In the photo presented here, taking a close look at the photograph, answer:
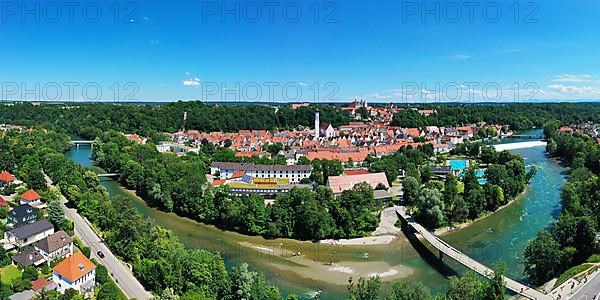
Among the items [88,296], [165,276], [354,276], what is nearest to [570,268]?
[354,276]

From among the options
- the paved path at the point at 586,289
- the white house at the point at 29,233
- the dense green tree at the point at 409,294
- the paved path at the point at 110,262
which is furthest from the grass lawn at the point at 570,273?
the white house at the point at 29,233

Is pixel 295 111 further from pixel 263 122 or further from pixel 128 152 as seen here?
pixel 128 152

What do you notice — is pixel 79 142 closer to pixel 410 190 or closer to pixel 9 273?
pixel 9 273

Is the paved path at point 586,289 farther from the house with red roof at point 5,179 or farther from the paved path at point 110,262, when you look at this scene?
the house with red roof at point 5,179

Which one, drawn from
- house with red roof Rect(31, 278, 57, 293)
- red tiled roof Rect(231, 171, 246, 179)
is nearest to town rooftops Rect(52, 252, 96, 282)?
house with red roof Rect(31, 278, 57, 293)

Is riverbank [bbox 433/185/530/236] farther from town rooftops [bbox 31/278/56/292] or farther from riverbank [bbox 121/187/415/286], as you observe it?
town rooftops [bbox 31/278/56/292]
